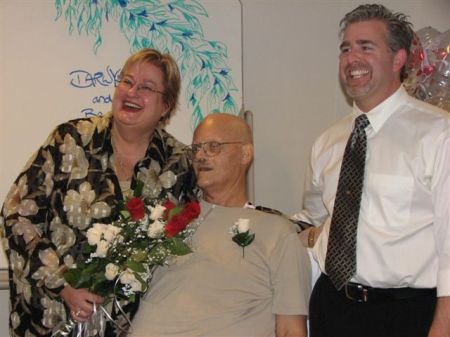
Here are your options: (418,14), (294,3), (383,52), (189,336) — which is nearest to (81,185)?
(189,336)

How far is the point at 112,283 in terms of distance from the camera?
2252 mm

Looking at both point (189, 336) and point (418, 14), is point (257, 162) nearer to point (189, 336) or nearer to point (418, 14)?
point (418, 14)

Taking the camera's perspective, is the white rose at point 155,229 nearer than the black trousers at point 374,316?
No

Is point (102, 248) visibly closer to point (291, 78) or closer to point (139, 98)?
point (139, 98)

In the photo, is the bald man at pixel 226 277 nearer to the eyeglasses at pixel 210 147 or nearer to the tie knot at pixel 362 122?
the eyeglasses at pixel 210 147

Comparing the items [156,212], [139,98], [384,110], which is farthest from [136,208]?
[384,110]

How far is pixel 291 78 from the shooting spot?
359cm

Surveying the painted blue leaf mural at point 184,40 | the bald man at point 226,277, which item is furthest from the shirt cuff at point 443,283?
the painted blue leaf mural at point 184,40

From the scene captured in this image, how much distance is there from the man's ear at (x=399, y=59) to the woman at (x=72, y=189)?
872 mm

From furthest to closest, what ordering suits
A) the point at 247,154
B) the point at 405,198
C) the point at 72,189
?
the point at 247,154, the point at 72,189, the point at 405,198

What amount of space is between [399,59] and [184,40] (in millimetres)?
1309

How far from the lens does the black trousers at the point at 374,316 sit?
204 cm

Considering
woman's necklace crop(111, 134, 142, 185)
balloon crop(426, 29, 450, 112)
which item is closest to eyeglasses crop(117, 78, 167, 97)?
woman's necklace crop(111, 134, 142, 185)

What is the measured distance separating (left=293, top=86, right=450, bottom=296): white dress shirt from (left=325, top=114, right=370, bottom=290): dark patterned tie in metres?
0.02
